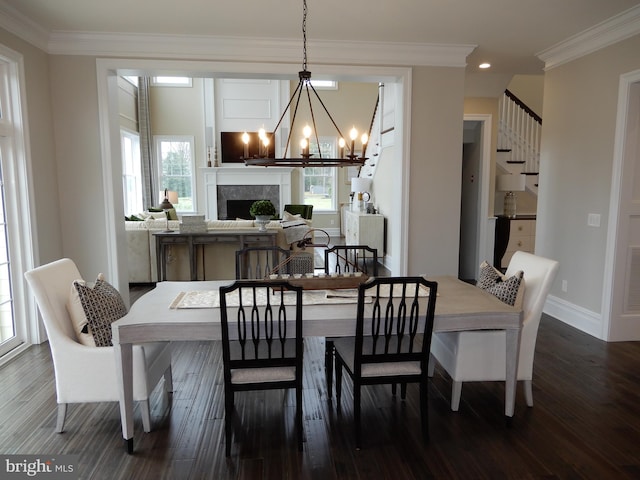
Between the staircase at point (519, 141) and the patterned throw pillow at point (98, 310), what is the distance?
592 cm

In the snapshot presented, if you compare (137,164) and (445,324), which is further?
(137,164)

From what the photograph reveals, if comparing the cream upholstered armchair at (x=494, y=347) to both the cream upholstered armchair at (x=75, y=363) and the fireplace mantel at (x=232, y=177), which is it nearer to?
the cream upholstered armchair at (x=75, y=363)

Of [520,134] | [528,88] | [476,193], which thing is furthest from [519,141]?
[528,88]

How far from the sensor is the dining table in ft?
7.28

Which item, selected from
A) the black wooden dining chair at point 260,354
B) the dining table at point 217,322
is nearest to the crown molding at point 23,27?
the dining table at point 217,322

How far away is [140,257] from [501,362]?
480cm

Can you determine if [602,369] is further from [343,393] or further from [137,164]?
[137,164]

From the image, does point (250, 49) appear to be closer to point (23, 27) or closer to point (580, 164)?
point (23, 27)

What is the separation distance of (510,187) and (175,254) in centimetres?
488

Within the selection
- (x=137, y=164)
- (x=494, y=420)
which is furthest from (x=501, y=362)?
(x=137, y=164)

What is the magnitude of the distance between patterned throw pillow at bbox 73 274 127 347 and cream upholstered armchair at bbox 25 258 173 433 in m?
0.08

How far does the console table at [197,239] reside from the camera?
556 cm

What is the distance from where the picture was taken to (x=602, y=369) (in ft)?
11.0

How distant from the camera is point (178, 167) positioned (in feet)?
33.3
